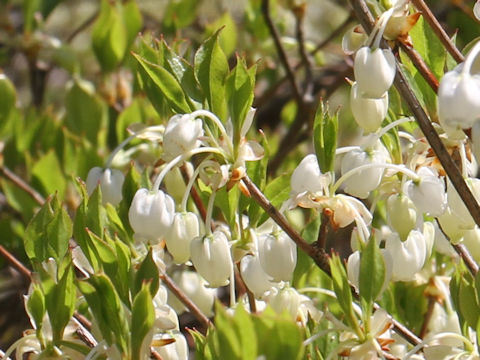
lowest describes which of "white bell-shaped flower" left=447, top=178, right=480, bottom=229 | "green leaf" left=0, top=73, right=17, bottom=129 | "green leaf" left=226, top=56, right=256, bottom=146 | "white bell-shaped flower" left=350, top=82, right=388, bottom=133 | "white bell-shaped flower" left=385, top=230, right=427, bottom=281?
"white bell-shaped flower" left=385, top=230, right=427, bottom=281

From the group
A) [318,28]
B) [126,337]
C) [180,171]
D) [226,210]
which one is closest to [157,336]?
[126,337]

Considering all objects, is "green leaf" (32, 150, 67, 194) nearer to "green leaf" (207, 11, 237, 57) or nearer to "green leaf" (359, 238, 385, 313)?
"green leaf" (207, 11, 237, 57)

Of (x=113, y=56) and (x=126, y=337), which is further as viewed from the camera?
(x=113, y=56)

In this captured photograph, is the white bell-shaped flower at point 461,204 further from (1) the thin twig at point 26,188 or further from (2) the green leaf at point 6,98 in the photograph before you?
(2) the green leaf at point 6,98

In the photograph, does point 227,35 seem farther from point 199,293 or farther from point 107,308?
point 107,308

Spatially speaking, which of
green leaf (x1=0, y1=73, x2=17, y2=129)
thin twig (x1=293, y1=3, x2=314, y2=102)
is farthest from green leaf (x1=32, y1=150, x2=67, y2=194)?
thin twig (x1=293, y1=3, x2=314, y2=102)

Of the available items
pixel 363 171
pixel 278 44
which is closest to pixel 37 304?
pixel 363 171

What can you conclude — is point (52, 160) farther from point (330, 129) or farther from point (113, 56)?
point (330, 129)
